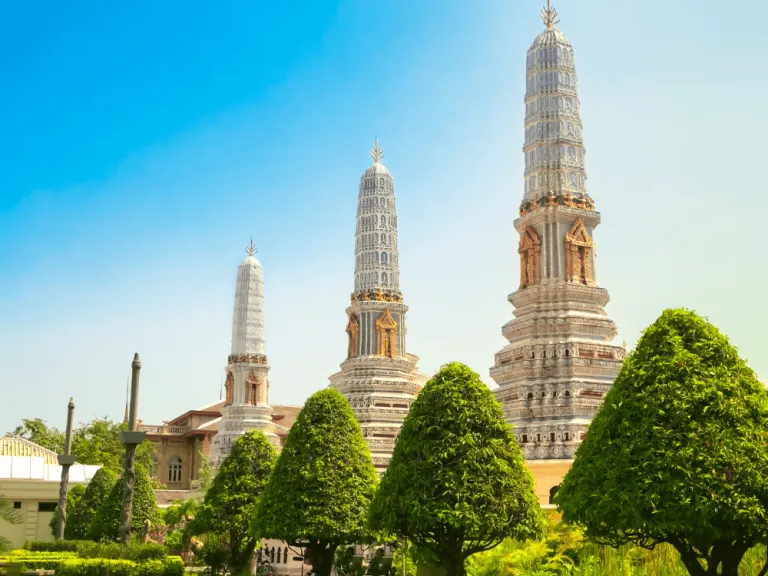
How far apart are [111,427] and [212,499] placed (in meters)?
47.8

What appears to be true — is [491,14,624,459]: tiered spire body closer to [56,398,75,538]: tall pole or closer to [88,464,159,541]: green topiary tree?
[88,464,159,541]: green topiary tree

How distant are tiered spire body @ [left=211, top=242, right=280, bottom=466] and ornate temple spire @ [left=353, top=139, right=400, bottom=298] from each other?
1322cm

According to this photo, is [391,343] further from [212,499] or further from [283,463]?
[283,463]

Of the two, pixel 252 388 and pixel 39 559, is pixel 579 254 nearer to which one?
pixel 39 559

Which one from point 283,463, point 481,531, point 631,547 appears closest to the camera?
point 481,531

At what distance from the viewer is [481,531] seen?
16.3 meters

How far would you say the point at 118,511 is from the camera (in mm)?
31266

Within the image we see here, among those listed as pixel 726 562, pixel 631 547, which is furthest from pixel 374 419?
pixel 726 562

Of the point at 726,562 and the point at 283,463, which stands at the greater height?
the point at 283,463

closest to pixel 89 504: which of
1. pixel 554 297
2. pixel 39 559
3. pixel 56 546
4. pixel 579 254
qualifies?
pixel 56 546

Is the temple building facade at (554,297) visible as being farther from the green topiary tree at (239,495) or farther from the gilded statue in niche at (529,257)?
the green topiary tree at (239,495)

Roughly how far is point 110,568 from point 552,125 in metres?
27.7

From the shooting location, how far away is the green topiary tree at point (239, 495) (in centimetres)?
2586

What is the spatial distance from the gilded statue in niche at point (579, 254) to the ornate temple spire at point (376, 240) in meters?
17.3
